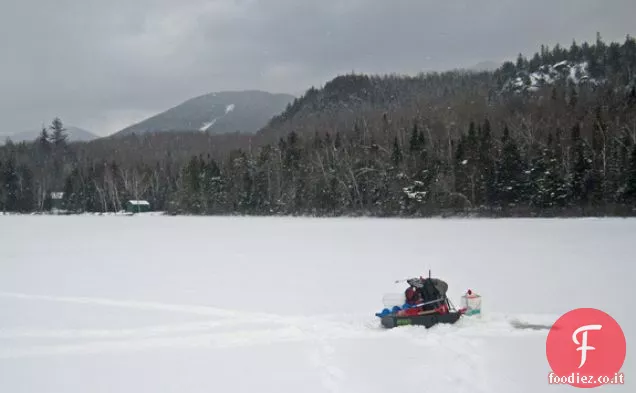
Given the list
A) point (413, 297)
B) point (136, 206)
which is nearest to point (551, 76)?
point (136, 206)

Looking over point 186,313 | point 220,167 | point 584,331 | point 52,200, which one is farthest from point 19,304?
point 52,200

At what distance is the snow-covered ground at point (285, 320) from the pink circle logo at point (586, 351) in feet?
0.49

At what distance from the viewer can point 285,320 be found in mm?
8945

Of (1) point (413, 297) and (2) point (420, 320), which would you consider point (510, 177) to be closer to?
(1) point (413, 297)

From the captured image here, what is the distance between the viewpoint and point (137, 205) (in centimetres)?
7362

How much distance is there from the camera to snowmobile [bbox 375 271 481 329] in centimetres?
803

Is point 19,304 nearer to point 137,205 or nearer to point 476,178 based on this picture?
point 476,178

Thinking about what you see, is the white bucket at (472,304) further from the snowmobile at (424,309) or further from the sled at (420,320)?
the sled at (420,320)

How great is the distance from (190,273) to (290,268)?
3.33m

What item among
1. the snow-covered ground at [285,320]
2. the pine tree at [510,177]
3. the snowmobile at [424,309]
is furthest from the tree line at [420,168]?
the snowmobile at [424,309]

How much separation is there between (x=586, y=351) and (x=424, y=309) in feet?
8.64

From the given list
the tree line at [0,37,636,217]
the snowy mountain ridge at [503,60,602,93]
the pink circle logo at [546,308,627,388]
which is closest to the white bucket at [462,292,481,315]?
the pink circle logo at [546,308,627,388]

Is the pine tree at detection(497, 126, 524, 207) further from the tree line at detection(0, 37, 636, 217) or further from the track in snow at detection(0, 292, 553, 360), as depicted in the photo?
the track in snow at detection(0, 292, 553, 360)

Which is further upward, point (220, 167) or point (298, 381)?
point (220, 167)
